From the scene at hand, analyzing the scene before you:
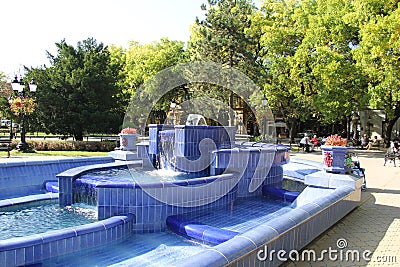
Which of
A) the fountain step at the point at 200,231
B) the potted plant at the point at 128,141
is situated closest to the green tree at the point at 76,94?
the potted plant at the point at 128,141

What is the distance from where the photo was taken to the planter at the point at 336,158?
861cm

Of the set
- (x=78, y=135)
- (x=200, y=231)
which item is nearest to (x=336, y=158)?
(x=200, y=231)

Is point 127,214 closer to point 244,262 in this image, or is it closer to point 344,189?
point 244,262

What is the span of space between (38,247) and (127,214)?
1851 millimetres

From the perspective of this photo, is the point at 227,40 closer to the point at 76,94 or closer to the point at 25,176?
the point at 76,94

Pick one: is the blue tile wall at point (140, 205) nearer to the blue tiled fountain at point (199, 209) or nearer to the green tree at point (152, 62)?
the blue tiled fountain at point (199, 209)

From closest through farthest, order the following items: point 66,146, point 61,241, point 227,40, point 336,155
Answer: point 61,241
point 336,155
point 66,146
point 227,40

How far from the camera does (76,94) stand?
25.3 meters

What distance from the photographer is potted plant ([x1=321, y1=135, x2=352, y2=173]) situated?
28.3ft

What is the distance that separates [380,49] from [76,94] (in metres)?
20.1

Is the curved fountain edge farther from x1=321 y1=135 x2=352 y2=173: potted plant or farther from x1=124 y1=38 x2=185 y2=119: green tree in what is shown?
x1=124 y1=38 x2=185 y2=119: green tree

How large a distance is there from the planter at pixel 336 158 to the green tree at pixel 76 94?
19.5 m

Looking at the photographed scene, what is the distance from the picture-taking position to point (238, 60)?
30344 mm

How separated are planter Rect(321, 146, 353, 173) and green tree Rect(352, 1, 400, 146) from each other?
1480cm
